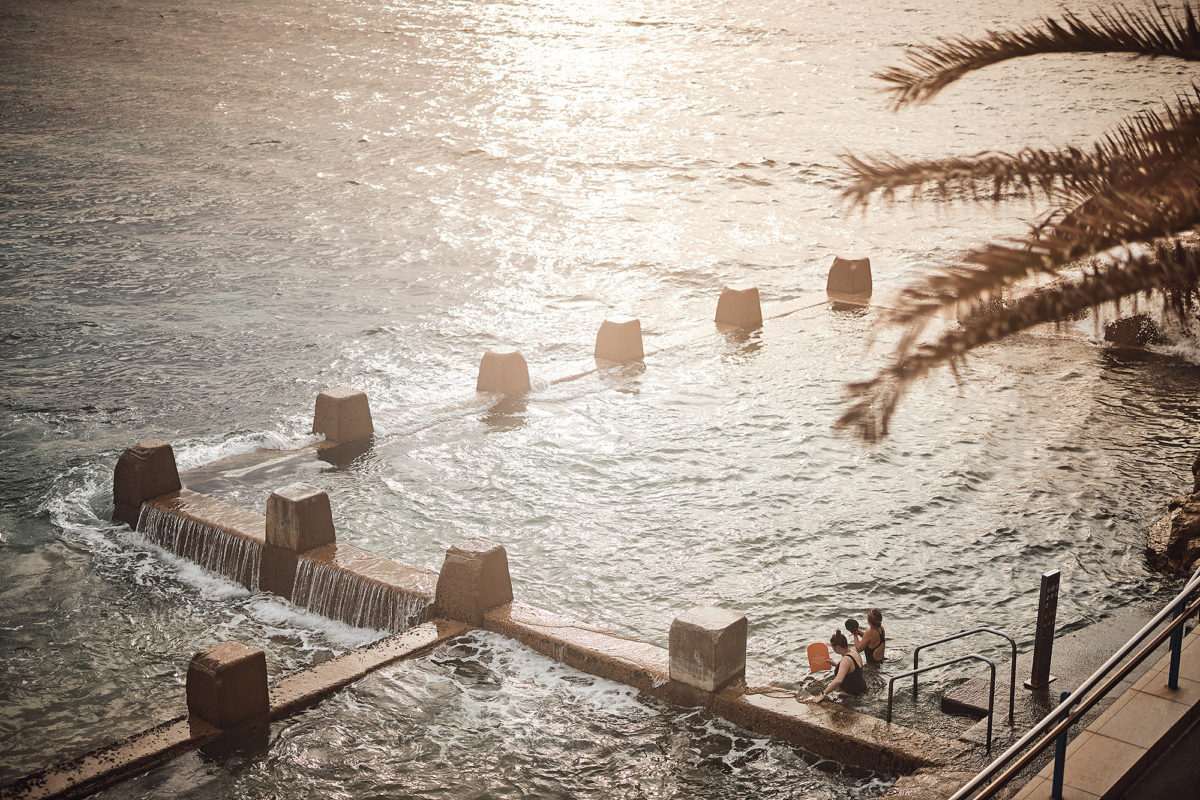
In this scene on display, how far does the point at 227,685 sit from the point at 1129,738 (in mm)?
5579

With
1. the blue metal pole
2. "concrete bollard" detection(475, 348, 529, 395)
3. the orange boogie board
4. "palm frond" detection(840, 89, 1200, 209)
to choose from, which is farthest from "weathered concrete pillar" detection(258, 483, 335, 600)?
"palm frond" detection(840, 89, 1200, 209)

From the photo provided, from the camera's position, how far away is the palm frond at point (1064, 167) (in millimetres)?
4508

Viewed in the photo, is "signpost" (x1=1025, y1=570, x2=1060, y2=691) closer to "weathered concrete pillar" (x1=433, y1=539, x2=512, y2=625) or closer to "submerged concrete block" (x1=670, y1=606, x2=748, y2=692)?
"submerged concrete block" (x1=670, y1=606, x2=748, y2=692)

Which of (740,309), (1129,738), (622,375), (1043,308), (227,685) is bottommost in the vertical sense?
(227,685)

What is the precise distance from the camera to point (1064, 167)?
4.62 meters

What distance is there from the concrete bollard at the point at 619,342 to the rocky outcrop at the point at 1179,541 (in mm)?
7603

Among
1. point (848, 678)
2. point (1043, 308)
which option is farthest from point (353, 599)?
point (1043, 308)

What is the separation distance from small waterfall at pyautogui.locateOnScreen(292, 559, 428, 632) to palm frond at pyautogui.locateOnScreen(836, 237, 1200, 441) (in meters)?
5.80

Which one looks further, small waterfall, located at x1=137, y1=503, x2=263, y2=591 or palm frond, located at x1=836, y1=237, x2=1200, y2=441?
small waterfall, located at x1=137, y1=503, x2=263, y2=591

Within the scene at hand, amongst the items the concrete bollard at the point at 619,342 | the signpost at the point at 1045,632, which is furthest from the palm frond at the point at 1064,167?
the concrete bollard at the point at 619,342

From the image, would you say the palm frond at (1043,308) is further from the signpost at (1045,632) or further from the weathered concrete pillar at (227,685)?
the weathered concrete pillar at (227,685)

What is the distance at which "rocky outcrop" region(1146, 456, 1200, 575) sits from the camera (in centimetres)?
946

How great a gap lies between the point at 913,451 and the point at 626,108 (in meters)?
31.3

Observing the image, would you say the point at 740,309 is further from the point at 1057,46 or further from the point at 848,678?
the point at 1057,46
